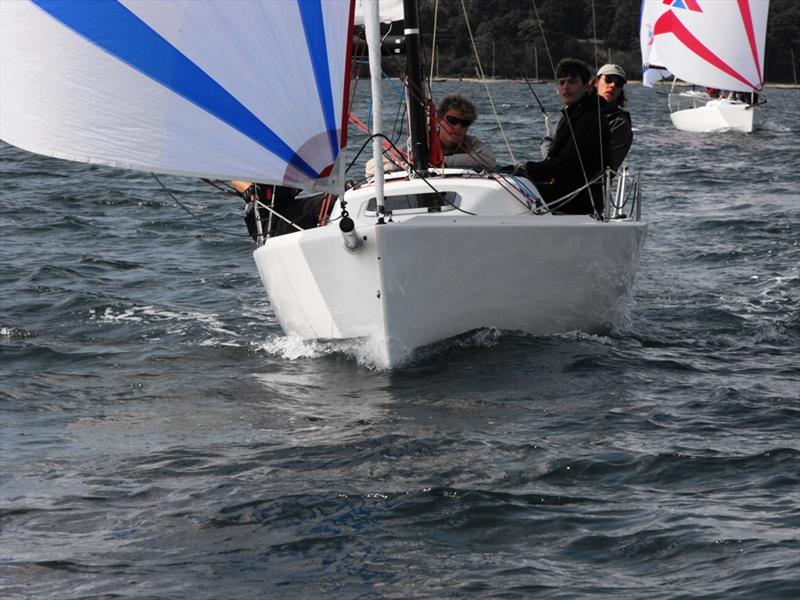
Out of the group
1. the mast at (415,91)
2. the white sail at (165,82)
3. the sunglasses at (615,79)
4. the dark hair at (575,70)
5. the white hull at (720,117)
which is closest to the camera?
the white sail at (165,82)

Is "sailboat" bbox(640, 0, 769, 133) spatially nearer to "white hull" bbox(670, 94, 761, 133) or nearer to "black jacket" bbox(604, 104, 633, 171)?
"white hull" bbox(670, 94, 761, 133)

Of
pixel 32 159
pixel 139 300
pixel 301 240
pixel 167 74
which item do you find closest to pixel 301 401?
pixel 301 240

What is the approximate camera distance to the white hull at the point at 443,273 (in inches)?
243

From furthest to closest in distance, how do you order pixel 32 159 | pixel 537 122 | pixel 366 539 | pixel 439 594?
pixel 537 122 < pixel 32 159 < pixel 366 539 < pixel 439 594

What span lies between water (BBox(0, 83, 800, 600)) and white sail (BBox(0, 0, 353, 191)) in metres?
1.11

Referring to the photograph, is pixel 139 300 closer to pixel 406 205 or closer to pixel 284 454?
pixel 406 205

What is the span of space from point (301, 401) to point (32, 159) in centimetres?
1422

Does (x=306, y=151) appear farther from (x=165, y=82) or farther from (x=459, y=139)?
(x=459, y=139)

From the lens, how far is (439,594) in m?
3.86

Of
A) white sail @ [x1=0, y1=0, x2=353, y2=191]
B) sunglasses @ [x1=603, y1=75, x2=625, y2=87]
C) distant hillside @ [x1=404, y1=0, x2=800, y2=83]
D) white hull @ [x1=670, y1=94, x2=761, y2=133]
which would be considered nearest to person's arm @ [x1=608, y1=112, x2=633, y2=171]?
sunglasses @ [x1=603, y1=75, x2=625, y2=87]

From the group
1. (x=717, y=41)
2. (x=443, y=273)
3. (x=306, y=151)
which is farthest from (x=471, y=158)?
(x=717, y=41)

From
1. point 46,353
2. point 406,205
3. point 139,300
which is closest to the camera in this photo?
point 406,205

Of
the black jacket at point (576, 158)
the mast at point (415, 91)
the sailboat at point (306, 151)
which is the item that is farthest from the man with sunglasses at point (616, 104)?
the mast at point (415, 91)

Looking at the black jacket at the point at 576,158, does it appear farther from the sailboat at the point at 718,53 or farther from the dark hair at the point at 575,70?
the sailboat at the point at 718,53
